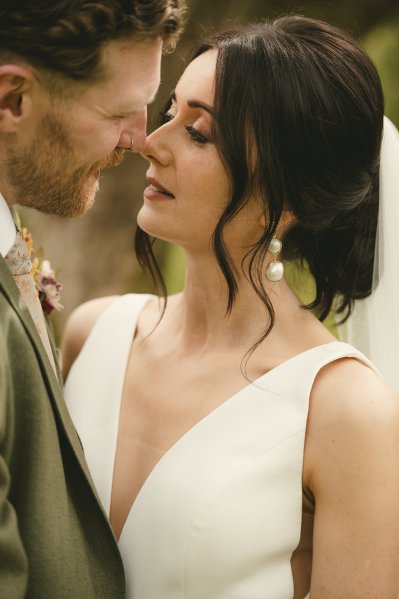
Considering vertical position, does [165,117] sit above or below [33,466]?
above

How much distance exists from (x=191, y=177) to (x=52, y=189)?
0.48 m

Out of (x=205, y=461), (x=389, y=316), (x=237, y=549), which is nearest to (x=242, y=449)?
(x=205, y=461)

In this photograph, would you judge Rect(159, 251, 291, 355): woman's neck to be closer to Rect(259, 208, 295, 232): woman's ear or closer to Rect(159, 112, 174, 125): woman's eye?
Rect(259, 208, 295, 232): woman's ear

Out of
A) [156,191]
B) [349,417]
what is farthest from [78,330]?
[349,417]

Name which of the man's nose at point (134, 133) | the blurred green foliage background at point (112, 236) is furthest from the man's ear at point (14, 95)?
the blurred green foliage background at point (112, 236)

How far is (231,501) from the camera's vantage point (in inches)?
85.4

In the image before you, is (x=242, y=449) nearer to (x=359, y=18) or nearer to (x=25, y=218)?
(x=359, y=18)

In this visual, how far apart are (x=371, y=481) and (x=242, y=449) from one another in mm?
386

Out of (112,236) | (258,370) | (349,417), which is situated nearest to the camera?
(349,417)

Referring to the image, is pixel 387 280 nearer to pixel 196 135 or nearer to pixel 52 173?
pixel 196 135

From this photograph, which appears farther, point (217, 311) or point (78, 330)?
point (78, 330)

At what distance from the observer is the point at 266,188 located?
2.39 m

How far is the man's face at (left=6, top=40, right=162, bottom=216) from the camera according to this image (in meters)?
1.97

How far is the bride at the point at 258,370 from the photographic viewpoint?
2145mm
